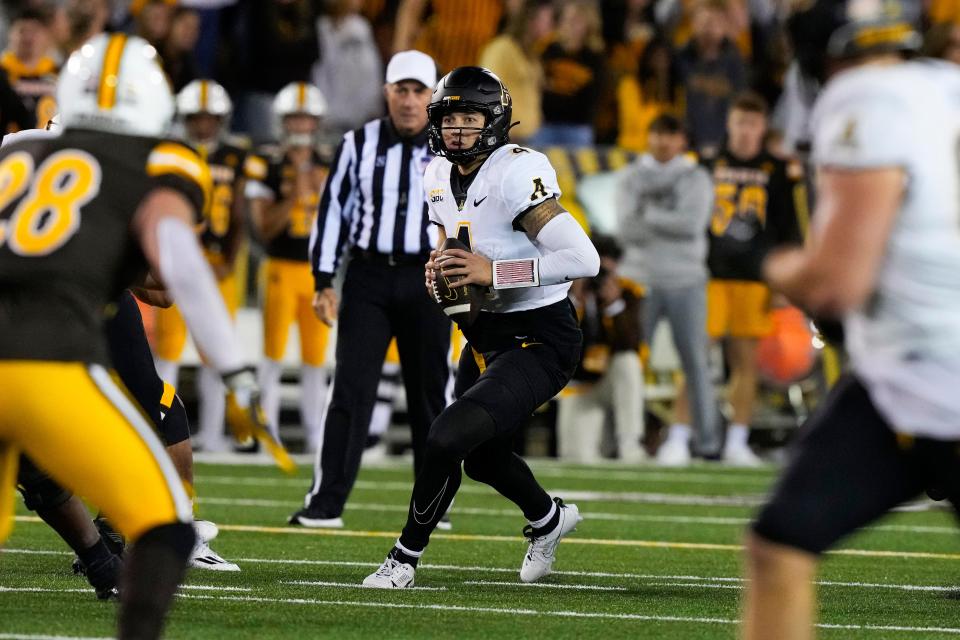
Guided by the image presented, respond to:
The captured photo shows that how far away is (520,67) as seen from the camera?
42.5ft

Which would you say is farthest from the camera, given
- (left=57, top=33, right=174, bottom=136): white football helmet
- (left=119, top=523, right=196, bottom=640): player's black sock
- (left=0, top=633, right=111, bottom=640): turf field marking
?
(left=0, top=633, right=111, bottom=640): turf field marking

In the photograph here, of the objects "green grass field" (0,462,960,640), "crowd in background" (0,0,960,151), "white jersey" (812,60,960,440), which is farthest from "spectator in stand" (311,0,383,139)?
"white jersey" (812,60,960,440)

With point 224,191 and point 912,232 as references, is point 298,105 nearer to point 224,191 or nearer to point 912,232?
point 224,191

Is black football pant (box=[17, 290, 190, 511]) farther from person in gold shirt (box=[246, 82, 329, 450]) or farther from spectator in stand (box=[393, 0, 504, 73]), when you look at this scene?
spectator in stand (box=[393, 0, 504, 73])

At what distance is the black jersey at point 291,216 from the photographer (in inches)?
462

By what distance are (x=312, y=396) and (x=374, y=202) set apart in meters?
4.15

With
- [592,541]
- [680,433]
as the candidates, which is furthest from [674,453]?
[592,541]

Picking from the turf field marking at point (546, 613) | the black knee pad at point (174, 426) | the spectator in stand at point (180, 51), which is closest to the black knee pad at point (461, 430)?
the turf field marking at point (546, 613)

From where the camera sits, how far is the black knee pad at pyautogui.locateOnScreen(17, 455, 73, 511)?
17.4 feet

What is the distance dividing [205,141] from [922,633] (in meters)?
7.39

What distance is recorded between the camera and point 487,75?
21.0 feet

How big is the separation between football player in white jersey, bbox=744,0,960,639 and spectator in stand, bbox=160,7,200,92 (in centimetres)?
919

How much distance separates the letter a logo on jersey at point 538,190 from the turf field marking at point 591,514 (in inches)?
109

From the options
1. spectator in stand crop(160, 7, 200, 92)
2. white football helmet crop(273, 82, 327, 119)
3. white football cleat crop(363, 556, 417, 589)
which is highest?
spectator in stand crop(160, 7, 200, 92)
